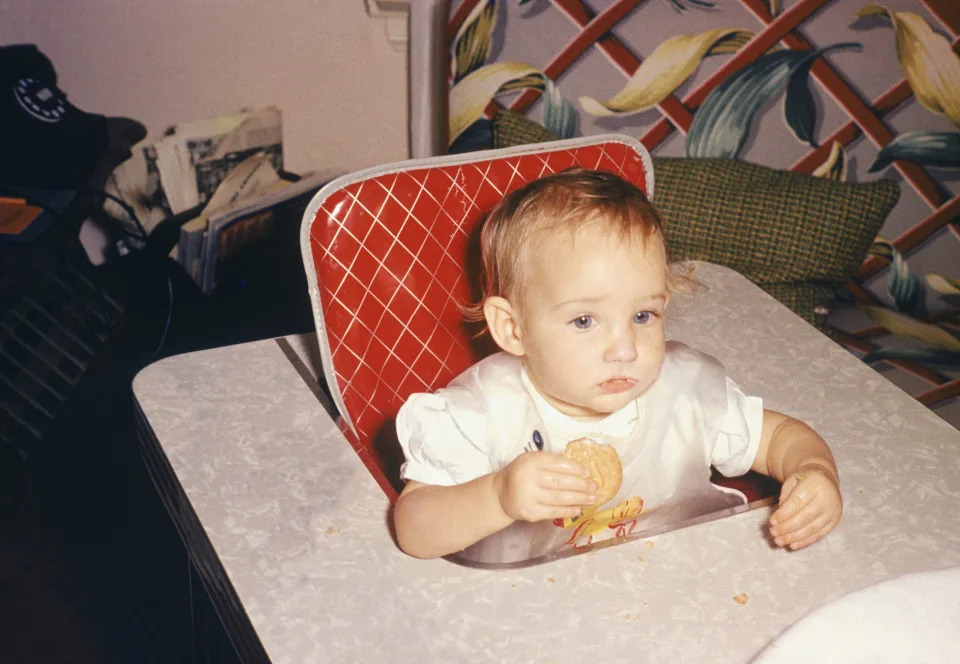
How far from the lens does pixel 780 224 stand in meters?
1.42

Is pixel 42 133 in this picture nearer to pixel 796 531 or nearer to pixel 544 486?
pixel 544 486

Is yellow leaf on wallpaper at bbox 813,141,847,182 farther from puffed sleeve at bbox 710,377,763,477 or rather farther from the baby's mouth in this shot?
the baby's mouth

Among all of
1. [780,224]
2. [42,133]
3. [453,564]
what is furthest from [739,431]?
[42,133]

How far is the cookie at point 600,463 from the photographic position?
0.75 m

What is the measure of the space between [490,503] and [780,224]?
2.96 feet

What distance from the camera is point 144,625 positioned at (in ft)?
4.58

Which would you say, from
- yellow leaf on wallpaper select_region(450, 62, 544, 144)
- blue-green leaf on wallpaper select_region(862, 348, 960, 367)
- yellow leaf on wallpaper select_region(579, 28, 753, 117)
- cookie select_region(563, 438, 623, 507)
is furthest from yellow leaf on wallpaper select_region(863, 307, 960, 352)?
cookie select_region(563, 438, 623, 507)

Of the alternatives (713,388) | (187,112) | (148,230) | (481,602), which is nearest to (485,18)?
(187,112)

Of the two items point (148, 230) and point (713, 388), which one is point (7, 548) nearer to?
point (148, 230)

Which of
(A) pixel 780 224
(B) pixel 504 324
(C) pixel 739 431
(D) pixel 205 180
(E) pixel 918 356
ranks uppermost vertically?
(B) pixel 504 324

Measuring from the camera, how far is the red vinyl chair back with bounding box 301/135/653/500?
850 mm

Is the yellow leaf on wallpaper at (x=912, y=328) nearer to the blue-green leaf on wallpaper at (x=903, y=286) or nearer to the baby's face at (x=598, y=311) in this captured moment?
the blue-green leaf on wallpaper at (x=903, y=286)

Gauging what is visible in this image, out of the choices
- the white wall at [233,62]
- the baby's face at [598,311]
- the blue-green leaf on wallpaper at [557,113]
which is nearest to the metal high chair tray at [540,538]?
the baby's face at [598,311]

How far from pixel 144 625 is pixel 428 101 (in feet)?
3.38
